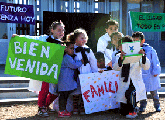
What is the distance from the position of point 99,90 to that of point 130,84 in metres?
0.58

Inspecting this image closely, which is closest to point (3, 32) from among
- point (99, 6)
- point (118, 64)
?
point (99, 6)

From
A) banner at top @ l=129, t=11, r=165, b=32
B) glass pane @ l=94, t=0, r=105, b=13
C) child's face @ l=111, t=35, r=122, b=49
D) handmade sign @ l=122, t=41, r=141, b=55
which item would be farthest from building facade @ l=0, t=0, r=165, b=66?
handmade sign @ l=122, t=41, r=141, b=55

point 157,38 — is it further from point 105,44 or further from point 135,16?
point 105,44

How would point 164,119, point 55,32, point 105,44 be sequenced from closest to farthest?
1. point 164,119
2. point 55,32
3. point 105,44

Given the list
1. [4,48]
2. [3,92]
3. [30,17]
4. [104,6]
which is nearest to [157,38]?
[104,6]

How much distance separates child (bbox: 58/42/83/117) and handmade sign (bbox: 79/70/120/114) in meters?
0.19

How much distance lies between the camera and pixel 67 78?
13.4 feet

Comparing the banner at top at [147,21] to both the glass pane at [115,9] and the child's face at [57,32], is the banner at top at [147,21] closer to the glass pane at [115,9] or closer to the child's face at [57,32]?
the glass pane at [115,9]

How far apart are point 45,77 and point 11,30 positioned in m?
7.10

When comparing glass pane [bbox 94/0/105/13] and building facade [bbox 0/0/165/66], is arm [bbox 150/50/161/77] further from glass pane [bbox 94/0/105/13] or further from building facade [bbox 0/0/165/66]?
glass pane [bbox 94/0/105/13]

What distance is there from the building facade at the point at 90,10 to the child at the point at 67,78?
6988 millimetres

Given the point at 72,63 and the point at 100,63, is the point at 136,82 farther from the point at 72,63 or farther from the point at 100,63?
the point at 72,63

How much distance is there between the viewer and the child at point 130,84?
13.3 ft

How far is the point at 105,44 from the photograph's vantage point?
5035 mm
